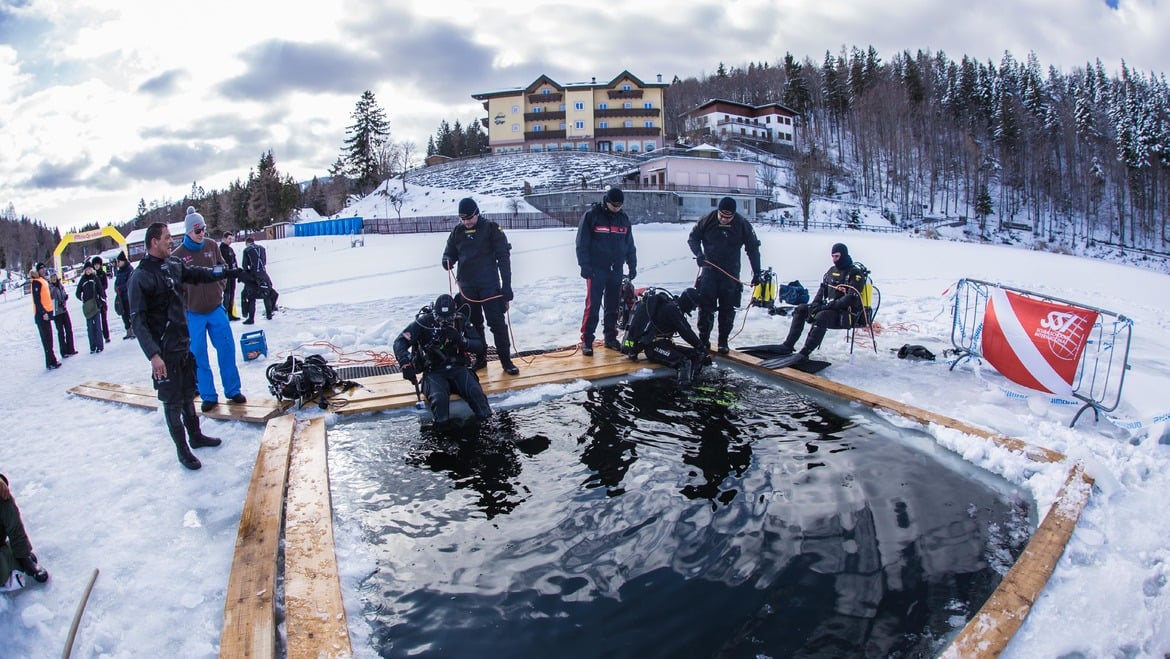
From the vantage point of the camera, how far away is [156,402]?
557 centimetres

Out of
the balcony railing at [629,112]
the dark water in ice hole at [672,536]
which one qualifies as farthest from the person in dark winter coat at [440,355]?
the balcony railing at [629,112]

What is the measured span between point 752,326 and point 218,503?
7.70m

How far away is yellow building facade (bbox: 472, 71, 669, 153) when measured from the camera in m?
66.1

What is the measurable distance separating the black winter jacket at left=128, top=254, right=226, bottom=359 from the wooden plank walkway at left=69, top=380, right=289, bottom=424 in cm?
97

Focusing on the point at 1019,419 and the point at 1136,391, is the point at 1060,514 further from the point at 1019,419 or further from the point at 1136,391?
the point at 1136,391

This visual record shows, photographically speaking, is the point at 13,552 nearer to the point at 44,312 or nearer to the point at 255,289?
the point at 255,289

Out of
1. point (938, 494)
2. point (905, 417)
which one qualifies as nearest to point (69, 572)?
point (938, 494)

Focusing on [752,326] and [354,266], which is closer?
[752,326]

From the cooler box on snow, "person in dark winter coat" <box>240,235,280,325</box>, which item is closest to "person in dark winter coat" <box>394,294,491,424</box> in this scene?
the cooler box on snow

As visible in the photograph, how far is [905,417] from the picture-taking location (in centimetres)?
500

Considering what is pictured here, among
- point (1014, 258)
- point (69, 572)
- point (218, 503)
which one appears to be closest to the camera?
point (69, 572)

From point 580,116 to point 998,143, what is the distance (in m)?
43.7

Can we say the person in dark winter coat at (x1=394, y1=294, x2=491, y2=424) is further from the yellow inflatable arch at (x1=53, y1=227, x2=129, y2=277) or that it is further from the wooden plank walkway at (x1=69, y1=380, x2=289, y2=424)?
the yellow inflatable arch at (x1=53, y1=227, x2=129, y2=277)

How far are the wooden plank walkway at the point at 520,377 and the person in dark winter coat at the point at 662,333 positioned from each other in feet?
0.78
